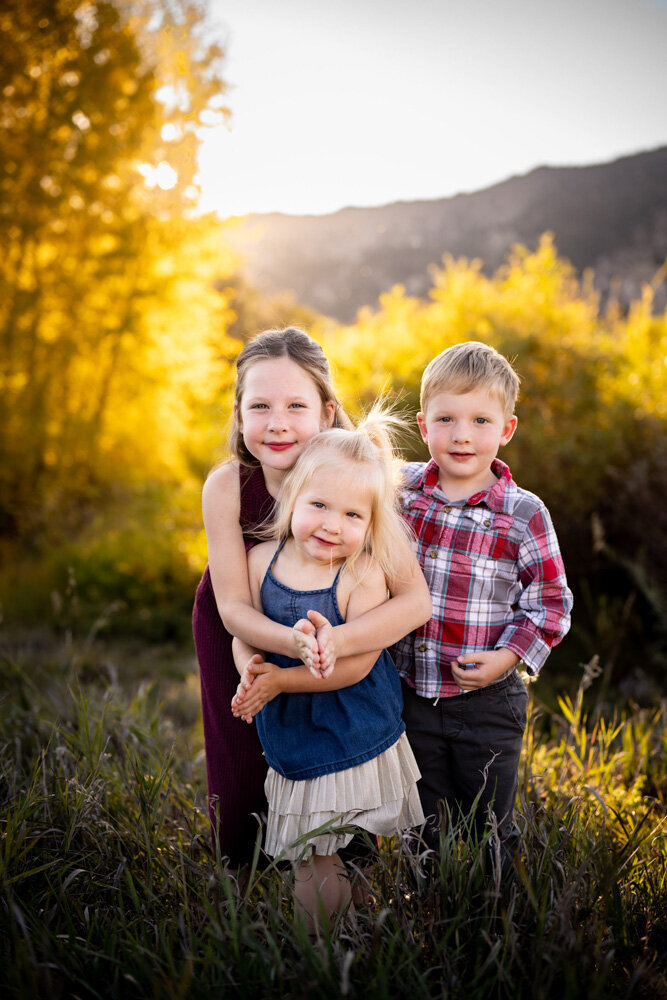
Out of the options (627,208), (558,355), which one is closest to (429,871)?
(558,355)

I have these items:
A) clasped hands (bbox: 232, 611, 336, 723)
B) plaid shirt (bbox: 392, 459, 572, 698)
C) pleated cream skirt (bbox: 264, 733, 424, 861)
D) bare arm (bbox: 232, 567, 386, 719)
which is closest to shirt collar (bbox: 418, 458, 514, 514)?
plaid shirt (bbox: 392, 459, 572, 698)

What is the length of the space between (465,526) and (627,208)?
110 feet

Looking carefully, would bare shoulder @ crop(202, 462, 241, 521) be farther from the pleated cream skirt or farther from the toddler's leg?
the toddler's leg

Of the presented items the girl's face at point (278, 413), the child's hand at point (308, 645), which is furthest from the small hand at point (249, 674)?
the girl's face at point (278, 413)

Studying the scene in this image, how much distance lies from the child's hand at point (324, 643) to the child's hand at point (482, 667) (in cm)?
41

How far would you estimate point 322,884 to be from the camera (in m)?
1.60

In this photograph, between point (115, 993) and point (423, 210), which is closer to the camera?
point (115, 993)

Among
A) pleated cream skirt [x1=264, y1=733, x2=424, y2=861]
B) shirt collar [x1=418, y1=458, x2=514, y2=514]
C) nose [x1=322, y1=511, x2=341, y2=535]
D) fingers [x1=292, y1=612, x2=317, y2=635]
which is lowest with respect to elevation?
pleated cream skirt [x1=264, y1=733, x2=424, y2=861]

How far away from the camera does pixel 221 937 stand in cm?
139

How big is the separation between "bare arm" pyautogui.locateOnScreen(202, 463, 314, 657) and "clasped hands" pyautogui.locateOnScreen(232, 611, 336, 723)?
5cm

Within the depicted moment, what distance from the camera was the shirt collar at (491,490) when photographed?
1833 mm

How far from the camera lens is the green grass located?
134cm

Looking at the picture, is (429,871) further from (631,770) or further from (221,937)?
(631,770)

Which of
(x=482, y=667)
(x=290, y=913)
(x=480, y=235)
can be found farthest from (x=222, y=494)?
(x=480, y=235)
